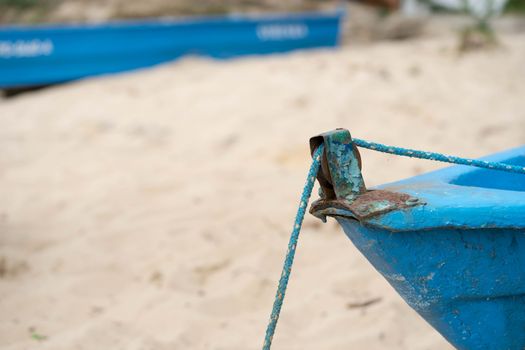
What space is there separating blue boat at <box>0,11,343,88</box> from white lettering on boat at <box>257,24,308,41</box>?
0.01 metres

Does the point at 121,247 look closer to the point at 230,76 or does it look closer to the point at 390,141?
the point at 390,141

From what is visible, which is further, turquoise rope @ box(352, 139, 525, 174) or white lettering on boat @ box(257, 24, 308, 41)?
white lettering on boat @ box(257, 24, 308, 41)

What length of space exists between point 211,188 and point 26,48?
141 inches

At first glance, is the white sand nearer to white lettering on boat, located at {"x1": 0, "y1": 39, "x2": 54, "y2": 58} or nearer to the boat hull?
white lettering on boat, located at {"x1": 0, "y1": 39, "x2": 54, "y2": 58}

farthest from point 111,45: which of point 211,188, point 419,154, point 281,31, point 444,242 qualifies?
point 444,242

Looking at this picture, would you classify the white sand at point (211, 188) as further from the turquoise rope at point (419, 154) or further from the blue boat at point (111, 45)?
the turquoise rope at point (419, 154)

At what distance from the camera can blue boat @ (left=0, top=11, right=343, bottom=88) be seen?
621cm

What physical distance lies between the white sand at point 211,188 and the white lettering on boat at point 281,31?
3.28 feet

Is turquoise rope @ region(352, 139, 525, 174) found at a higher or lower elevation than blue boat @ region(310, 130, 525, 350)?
higher

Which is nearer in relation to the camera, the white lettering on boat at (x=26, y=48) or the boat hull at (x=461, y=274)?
the boat hull at (x=461, y=274)

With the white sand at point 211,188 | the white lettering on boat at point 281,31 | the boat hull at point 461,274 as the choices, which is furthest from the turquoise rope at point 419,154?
the white lettering on boat at point 281,31

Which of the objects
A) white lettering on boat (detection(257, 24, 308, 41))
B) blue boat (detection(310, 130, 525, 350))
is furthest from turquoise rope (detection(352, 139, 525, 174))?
white lettering on boat (detection(257, 24, 308, 41))

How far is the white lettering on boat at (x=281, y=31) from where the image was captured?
22.7 ft

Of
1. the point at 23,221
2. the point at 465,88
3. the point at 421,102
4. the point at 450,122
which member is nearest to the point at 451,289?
the point at 23,221
